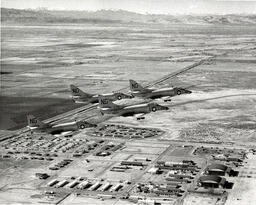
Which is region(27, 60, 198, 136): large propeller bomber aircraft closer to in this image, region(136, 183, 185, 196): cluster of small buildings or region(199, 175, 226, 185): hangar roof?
region(136, 183, 185, 196): cluster of small buildings

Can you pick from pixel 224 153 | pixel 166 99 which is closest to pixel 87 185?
pixel 224 153

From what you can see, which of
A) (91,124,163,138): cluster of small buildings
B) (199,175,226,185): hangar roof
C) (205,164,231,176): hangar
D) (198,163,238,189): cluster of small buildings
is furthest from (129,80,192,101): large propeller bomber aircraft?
(199,175,226,185): hangar roof

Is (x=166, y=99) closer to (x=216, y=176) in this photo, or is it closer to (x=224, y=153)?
(x=224, y=153)

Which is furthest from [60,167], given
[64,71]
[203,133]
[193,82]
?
[64,71]

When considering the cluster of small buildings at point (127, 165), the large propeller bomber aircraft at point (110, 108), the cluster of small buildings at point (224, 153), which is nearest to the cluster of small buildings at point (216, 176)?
the cluster of small buildings at point (224, 153)

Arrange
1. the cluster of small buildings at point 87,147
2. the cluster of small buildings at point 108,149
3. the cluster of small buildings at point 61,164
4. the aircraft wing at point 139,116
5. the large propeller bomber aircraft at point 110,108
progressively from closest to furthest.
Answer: the cluster of small buildings at point 61,164 < the cluster of small buildings at point 108,149 < the cluster of small buildings at point 87,147 < the large propeller bomber aircraft at point 110,108 < the aircraft wing at point 139,116

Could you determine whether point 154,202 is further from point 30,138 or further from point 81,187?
point 30,138

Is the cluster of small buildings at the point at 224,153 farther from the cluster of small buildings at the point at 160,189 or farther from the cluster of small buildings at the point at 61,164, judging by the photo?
the cluster of small buildings at the point at 61,164
